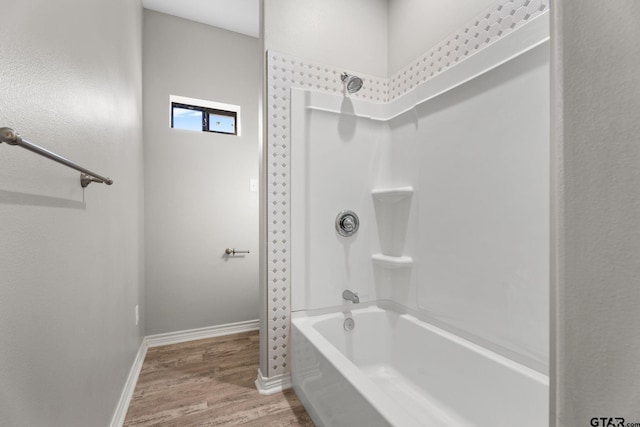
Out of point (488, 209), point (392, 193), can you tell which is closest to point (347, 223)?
point (392, 193)

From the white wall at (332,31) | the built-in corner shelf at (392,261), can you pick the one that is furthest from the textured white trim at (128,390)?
the white wall at (332,31)

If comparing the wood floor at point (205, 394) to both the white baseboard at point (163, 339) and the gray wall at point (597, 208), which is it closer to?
the white baseboard at point (163, 339)

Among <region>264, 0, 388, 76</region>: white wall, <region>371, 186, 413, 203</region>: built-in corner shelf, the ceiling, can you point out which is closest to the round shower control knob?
<region>371, 186, 413, 203</region>: built-in corner shelf

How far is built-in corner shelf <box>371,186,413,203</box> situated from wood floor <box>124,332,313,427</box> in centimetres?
140

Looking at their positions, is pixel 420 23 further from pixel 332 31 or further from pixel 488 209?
pixel 488 209

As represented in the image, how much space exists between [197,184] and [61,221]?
5.81ft

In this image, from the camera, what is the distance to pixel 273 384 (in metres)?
1.75

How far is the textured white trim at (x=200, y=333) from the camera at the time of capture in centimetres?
240

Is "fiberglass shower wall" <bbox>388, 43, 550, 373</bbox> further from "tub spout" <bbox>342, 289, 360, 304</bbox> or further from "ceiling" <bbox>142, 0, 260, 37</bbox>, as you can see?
"ceiling" <bbox>142, 0, 260, 37</bbox>

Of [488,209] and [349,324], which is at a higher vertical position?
[488,209]

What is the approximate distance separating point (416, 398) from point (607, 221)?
63.9 inches

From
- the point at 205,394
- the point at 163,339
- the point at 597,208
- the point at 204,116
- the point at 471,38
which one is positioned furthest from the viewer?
the point at 204,116

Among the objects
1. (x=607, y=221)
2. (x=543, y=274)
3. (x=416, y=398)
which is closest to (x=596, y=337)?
(x=607, y=221)

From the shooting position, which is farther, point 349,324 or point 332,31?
point 332,31
